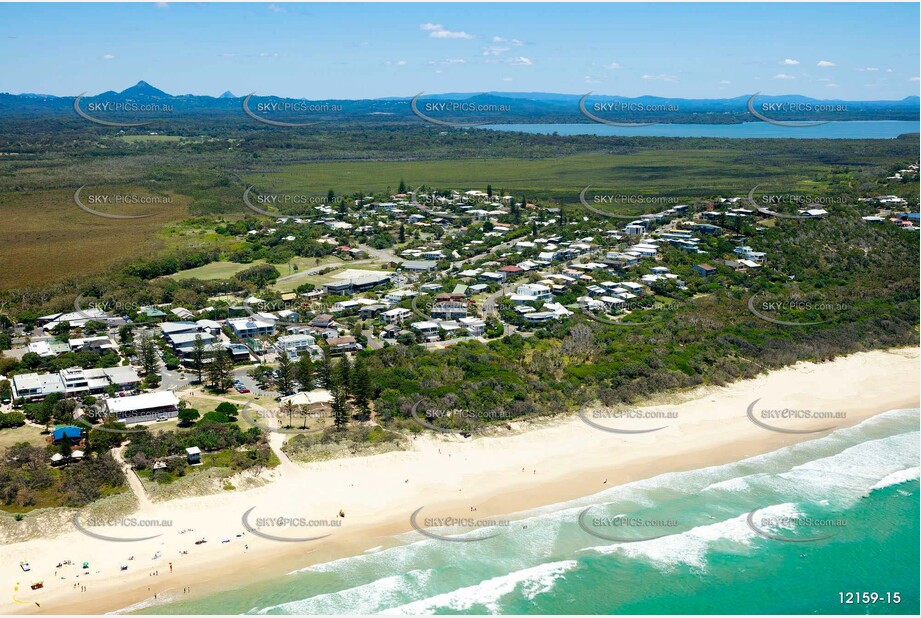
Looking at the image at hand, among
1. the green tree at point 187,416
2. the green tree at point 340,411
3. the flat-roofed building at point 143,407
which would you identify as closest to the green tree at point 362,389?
the green tree at point 340,411

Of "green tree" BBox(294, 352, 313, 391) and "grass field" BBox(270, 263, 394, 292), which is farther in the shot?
"grass field" BBox(270, 263, 394, 292)

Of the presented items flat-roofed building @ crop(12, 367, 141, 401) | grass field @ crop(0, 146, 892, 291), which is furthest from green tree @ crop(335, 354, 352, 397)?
grass field @ crop(0, 146, 892, 291)

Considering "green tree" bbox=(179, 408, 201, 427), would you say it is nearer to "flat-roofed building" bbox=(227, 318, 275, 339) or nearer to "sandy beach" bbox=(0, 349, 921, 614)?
"sandy beach" bbox=(0, 349, 921, 614)

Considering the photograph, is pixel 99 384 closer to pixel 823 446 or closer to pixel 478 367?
pixel 478 367

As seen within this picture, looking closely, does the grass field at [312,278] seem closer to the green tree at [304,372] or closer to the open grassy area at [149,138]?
the green tree at [304,372]

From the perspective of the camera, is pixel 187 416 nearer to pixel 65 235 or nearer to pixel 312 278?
pixel 312 278

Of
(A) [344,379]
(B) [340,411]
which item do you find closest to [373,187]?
(A) [344,379]
